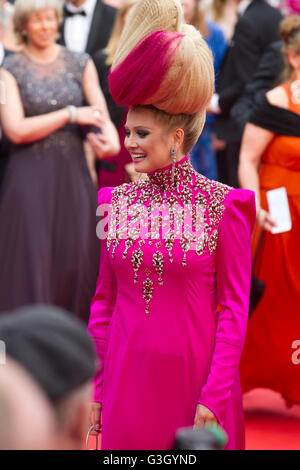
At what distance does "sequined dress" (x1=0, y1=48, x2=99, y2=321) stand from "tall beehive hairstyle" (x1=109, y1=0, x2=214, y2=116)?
100 inches

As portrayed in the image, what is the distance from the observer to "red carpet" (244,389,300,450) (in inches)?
167

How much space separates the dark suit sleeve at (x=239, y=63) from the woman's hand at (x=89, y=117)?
1074 millimetres

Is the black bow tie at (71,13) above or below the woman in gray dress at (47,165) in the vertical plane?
above

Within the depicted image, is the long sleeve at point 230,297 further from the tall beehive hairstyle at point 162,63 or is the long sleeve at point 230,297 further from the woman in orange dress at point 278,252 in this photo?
the woman in orange dress at point 278,252

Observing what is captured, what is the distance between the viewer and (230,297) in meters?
2.62

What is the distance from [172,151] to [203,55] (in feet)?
0.87

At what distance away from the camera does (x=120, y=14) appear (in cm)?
548

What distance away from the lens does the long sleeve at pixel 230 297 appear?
2.58 m

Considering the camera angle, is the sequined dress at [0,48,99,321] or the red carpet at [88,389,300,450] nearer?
the red carpet at [88,389,300,450]

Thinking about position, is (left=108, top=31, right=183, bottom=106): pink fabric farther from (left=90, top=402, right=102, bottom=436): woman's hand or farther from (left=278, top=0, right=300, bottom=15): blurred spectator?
(left=278, top=0, right=300, bottom=15): blurred spectator

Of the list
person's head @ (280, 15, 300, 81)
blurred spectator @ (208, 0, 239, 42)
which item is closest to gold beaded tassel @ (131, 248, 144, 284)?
person's head @ (280, 15, 300, 81)

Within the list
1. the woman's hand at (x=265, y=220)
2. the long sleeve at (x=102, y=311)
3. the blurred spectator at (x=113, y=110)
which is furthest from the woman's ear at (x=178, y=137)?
the blurred spectator at (x=113, y=110)
